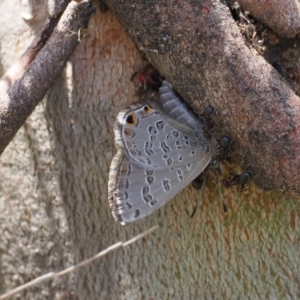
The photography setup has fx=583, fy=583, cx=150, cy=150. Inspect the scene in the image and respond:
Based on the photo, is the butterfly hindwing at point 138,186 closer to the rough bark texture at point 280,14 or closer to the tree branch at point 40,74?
the tree branch at point 40,74

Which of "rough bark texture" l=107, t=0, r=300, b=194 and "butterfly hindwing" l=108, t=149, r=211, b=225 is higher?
"rough bark texture" l=107, t=0, r=300, b=194

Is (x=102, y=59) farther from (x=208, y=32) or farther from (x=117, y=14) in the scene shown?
(x=208, y=32)

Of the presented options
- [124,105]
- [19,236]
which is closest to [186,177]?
[124,105]

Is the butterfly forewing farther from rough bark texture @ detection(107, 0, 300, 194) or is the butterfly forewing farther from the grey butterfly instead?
rough bark texture @ detection(107, 0, 300, 194)

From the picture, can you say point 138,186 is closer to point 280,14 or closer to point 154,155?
point 154,155

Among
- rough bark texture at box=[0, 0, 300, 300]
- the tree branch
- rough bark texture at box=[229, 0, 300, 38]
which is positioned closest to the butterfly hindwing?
rough bark texture at box=[0, 0, 300, 300]

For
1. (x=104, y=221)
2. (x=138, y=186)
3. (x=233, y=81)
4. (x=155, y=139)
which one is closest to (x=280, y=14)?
(x=233, y=81)

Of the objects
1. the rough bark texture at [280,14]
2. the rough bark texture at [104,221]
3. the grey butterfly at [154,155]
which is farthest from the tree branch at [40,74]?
the rough bark texture at [280,14]
